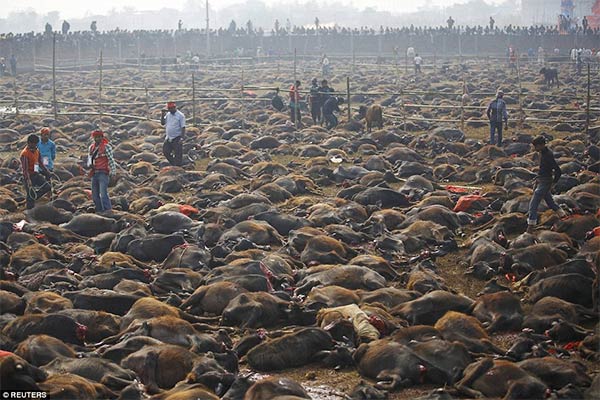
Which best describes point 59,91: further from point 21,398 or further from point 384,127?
point 21,398

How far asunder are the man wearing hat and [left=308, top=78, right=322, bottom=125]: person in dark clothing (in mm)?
8485

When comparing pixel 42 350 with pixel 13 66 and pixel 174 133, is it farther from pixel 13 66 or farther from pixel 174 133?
pixel 13 66

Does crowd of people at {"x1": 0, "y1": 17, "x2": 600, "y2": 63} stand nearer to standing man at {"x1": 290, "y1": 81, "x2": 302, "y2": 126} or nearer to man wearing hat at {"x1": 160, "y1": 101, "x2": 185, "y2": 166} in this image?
standing man at {"x1": 290, "y1": 81, "x2": 302, "y2": 126}

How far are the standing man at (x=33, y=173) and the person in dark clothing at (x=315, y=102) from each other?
13.7 metres

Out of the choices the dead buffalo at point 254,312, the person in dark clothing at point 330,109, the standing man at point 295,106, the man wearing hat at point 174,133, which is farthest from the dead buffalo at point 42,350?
the standing man at point 295,106

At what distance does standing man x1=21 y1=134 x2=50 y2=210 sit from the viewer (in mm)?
→ 17000

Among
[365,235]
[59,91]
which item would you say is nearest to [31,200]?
[365,235]

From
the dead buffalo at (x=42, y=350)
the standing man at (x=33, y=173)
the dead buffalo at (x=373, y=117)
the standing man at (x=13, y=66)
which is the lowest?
the dead buffalo at (x=42, y=350)

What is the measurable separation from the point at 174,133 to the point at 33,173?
4.85 meters

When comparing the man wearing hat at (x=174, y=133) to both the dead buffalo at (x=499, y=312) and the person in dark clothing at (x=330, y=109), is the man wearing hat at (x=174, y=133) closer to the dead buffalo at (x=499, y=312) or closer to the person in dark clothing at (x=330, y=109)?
the person in dark clothing at (x=330, y=109)

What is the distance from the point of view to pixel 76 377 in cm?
842

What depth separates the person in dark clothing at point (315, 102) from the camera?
2975 cm

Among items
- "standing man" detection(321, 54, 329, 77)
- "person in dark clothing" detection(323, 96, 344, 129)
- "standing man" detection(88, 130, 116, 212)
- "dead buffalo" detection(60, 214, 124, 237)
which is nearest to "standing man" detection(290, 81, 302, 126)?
"person in dark clothing" detection(323, 96, 344, 129)

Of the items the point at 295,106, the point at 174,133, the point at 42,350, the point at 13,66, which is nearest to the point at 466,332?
the point at 42,350
